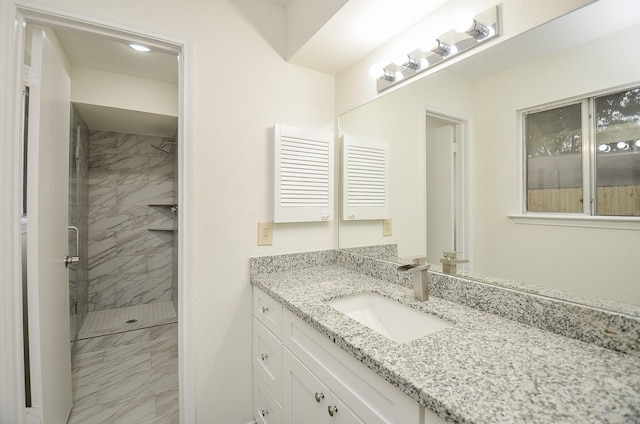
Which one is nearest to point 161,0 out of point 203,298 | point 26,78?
point 26,78

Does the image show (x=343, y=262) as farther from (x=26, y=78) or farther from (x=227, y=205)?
(x=26, y=78)

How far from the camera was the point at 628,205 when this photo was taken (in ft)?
2.47

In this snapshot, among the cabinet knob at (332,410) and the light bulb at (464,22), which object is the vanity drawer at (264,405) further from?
the light bulb at (464,22)

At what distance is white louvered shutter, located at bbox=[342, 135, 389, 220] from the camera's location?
1597mm

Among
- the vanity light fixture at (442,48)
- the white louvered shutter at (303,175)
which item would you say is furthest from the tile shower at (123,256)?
the vanity light fixture at (442,48)

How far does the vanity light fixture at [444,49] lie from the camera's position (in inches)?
41.4

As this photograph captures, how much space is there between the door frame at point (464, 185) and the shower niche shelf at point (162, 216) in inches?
131

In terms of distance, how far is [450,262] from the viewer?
117cm

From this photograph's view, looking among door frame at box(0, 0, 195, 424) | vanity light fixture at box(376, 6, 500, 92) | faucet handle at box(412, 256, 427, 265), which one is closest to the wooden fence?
faucet handle at box(412, 256, 427, 265)

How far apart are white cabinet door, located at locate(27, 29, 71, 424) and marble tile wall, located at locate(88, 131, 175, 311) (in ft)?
6.34

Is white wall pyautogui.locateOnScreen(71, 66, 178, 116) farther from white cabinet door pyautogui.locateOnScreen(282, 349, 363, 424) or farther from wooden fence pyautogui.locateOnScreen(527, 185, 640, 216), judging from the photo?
wooden fence pyautogui.locateOnScreen(527, 185, 640, 216)

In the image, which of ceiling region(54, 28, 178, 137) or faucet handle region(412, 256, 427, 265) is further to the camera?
ceiling region(54, 28, 178, 137)

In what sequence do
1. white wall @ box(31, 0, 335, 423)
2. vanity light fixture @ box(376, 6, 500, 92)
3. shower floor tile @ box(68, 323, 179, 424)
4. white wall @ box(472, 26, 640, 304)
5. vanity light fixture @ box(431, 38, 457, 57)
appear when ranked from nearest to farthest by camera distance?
white wall @ box(472, 26, 640, 304)
vanity light fixture @ box(376, 6, 500, 92)
vanity light fixture @ box(431, 38, 457, 57)
white wall @ box(31, 0, 335, 423)
shower floor tile @ box(68, 323, 179, 424)

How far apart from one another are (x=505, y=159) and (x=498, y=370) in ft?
2.34
